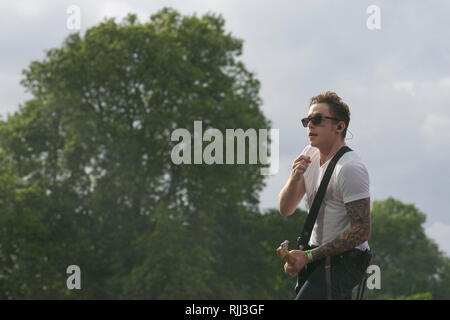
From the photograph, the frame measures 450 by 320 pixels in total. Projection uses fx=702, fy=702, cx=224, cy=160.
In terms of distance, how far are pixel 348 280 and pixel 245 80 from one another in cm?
2984

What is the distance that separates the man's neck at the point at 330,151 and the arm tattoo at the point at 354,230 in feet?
1.31

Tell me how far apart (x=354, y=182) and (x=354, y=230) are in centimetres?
26

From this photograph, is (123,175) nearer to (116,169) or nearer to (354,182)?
(116,169)

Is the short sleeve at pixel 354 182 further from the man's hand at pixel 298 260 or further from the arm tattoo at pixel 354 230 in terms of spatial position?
the man's hand at pixel 298 260

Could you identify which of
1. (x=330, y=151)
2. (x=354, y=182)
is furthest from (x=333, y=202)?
(x=330, y=151)

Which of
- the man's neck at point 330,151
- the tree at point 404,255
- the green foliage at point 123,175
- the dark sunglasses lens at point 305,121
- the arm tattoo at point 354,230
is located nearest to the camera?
the arm tattoo at point 354,230

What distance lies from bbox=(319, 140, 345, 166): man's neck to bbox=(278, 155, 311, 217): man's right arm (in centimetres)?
8

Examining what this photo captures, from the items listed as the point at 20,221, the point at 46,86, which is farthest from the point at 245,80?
the point at 20,221

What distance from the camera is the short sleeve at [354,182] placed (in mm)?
3863

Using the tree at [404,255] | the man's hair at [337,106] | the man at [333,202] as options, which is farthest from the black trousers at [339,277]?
the tree at [404,255]

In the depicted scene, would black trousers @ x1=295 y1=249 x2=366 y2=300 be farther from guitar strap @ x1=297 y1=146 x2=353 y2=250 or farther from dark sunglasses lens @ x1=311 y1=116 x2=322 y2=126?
dark sunglasses lens @ x1=311 y1=116 x2=322 y2=126
